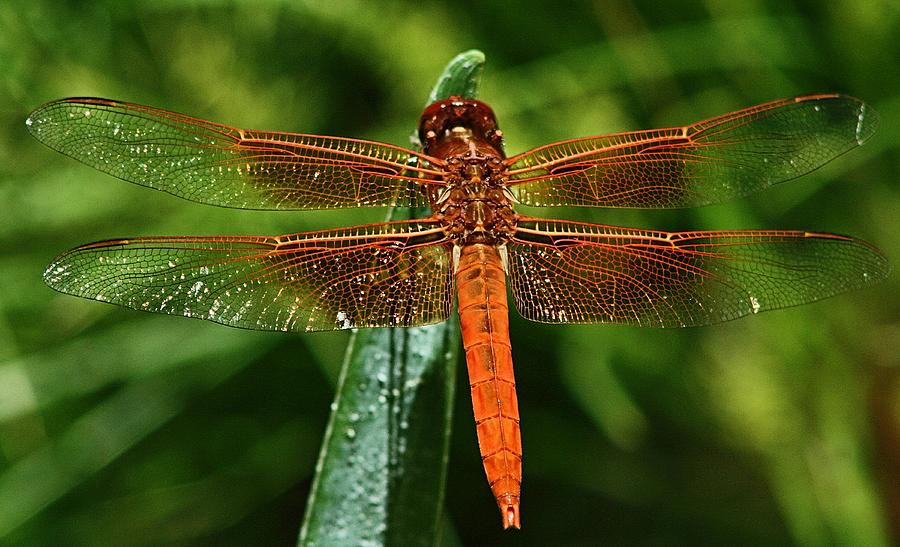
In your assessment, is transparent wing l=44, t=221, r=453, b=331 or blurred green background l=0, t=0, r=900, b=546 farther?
blurred green background l=0, t=0, r=900, b=546

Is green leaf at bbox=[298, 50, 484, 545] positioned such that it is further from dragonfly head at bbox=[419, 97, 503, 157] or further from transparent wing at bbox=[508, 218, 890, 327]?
dragonfly head at bbox=[419, 97, 503, 157]

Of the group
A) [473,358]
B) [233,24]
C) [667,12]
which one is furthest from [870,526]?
[233,24]

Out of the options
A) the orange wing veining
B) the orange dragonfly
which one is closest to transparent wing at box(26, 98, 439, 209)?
the orange dragonfly

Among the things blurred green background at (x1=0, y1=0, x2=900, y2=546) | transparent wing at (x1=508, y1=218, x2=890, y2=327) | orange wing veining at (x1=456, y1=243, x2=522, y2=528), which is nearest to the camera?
orange wing veining at (x1=456, y1=243, x2=522, y2=528)

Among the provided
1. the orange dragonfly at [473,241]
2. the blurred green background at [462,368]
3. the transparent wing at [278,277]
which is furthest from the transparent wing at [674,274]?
the blurred green background at [462,368]

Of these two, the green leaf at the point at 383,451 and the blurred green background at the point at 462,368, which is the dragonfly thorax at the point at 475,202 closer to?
the green leaf at the point at 383,451

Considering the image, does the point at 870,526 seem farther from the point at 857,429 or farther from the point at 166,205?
the point at 166,205

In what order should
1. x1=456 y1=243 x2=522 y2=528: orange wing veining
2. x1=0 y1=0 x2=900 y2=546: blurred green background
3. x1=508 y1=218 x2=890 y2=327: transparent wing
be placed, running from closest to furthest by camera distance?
x1=456 y1=243 x2=522 y2=528: orange wing veining
x1=508 y1=218 x2=890 y2=327: transparent wing
x1=0 y1=0 x2=900 y2=546: blurred green background

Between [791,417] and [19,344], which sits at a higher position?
[19,344]
